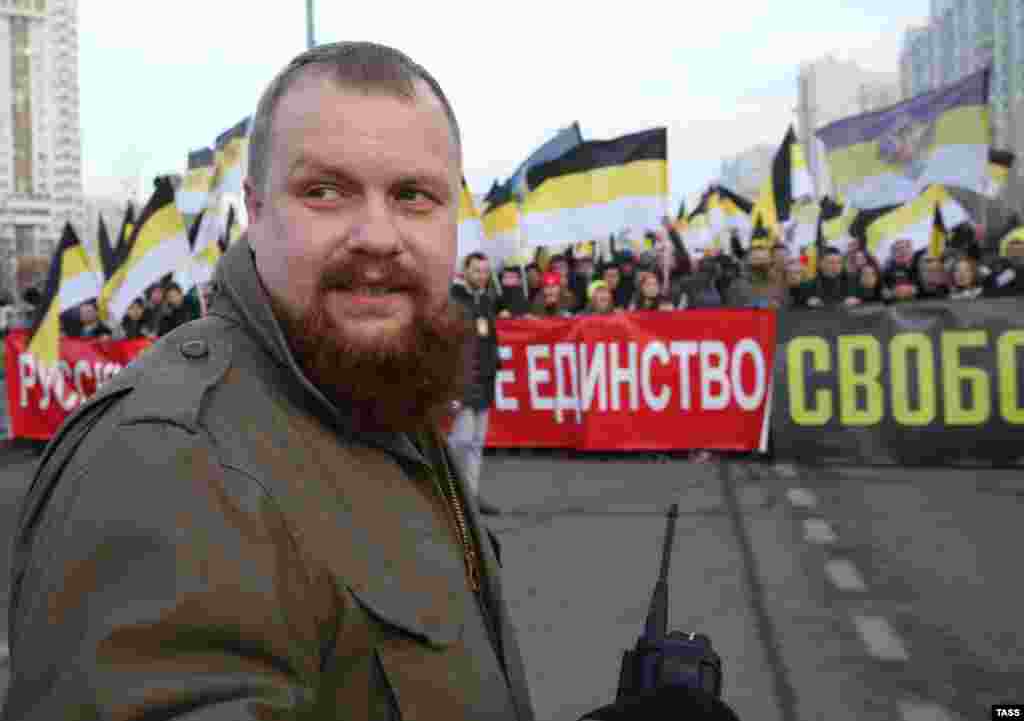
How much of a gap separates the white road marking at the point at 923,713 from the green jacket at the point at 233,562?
9.22 ft

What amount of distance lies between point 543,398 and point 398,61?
30.1ft

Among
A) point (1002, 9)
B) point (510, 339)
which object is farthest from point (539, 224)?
point (1002, 9)

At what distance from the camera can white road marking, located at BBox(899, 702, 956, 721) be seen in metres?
3.68

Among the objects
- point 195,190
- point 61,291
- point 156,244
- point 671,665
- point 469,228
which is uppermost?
point 195,190

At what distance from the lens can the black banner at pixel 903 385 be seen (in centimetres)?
906

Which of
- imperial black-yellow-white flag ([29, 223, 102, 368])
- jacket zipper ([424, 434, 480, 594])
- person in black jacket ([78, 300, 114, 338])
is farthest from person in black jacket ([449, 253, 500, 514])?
person in black jacket ([78, 300, 114, 338])

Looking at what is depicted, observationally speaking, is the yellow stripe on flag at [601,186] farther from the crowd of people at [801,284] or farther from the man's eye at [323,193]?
the man's eye at [323,193]

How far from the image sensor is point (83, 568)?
0.99 metres

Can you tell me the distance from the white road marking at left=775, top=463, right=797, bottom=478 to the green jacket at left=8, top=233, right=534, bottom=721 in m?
7.92

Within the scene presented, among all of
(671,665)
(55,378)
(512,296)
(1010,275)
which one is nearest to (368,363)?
(671,665)

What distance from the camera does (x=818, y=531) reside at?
6695mm

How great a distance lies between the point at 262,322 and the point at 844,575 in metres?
4.95

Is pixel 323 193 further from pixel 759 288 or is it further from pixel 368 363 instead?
pixel 759 288

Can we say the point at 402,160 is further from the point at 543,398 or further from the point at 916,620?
the point at 543,398
